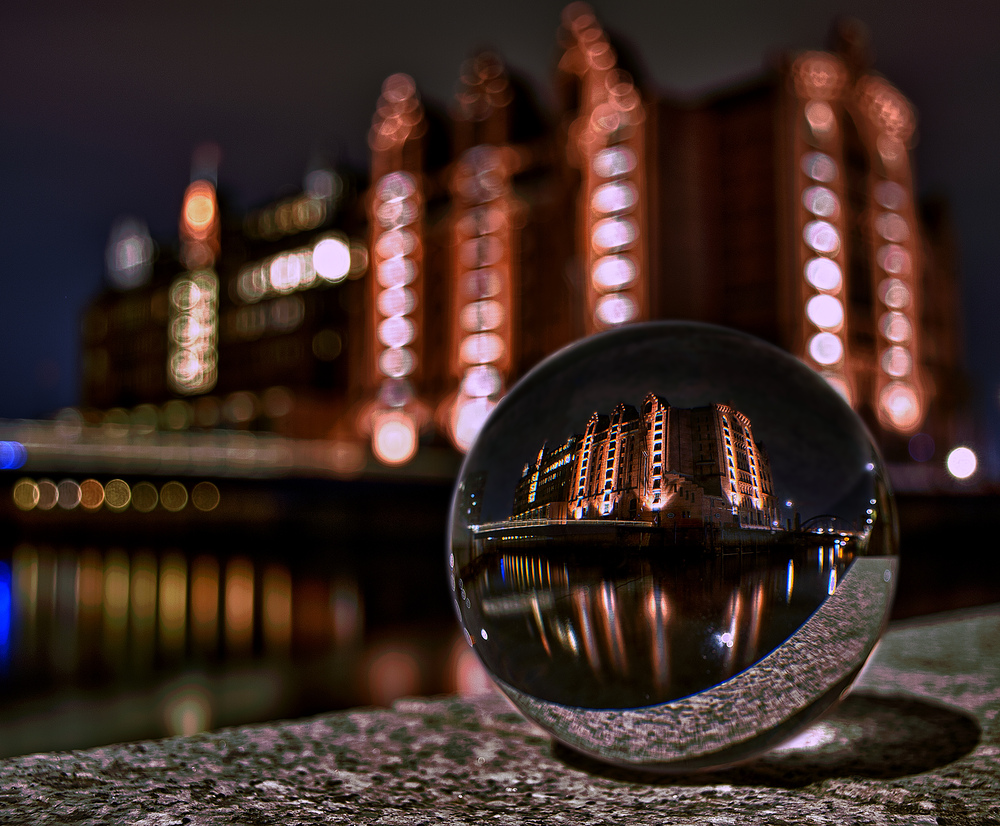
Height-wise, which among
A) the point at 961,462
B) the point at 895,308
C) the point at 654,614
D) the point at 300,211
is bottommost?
the point at 654,614

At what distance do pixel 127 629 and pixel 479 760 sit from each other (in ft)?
29.2

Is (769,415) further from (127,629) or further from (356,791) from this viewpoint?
(127,629)

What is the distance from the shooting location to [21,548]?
26422 mm

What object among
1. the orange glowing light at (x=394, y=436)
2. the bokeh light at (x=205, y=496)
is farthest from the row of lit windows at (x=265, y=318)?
the bokeh light at (x=205, y=496)

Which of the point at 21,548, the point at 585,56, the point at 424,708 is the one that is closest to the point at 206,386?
the point at 585,56

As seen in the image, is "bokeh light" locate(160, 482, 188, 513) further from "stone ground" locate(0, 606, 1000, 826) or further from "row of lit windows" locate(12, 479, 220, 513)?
"stone ground" locate(0, 606, 1000, 826)

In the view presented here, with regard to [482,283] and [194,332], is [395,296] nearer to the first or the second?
[482,283]

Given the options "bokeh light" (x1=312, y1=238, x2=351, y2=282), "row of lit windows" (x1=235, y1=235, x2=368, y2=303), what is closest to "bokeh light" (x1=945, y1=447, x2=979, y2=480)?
"row of lit windows" (x1=235, y1=235, x2=368, y2=303)

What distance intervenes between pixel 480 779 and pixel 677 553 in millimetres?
835

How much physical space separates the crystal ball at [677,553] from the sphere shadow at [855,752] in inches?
5.9

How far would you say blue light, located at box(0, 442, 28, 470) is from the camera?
2517cm

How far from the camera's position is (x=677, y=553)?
205 cm

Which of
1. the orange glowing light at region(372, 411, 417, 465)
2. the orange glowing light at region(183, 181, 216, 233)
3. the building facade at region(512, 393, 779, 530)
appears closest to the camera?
the building facade at region(512, 393, 779, 530)

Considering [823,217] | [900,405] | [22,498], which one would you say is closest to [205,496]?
[22,498]
